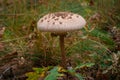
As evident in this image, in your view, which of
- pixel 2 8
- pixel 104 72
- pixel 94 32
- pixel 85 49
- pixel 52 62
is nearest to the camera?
pixel 104 72

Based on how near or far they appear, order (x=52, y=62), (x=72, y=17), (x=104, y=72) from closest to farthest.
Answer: (x=72, y=17) → (x=104, y=72) → (x=52, y=62)

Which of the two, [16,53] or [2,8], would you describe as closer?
[16,53]

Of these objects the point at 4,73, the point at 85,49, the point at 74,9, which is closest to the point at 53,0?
the point at 74,9

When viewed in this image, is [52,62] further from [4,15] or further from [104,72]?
[4,15]

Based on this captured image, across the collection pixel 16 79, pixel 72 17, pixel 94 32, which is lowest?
pixel 16 79

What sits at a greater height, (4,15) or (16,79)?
(4,15)

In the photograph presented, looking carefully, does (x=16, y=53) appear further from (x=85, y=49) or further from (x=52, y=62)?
(x=85, y=49)
